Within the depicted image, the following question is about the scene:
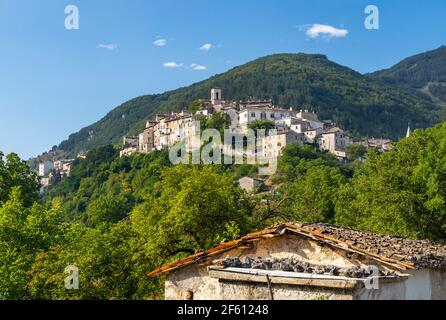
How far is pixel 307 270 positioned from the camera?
31.0 feet

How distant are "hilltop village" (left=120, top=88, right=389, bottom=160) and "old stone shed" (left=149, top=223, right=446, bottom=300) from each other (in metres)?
111

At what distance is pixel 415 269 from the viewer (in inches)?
434

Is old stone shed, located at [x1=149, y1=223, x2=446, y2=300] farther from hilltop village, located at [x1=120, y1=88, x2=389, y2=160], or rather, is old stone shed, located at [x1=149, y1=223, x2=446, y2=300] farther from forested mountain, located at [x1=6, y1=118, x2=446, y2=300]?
hilltop village, located at [x1=120, y1=88, x2=389, y2=160]

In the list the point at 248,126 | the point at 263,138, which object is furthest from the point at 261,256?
the point at 248,126

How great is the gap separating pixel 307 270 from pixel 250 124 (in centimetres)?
12471

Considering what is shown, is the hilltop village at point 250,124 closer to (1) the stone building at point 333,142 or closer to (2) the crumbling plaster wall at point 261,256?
(1) the stone building at point 333,142

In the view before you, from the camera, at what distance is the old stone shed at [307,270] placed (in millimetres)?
8750

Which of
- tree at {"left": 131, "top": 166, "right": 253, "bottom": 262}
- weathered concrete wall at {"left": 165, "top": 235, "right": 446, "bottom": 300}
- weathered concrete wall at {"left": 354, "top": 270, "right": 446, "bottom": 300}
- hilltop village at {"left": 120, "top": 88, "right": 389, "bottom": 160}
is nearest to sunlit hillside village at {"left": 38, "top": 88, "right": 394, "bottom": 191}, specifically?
hilltop village at {"left": 120, "top": 88, "right": 389, "bottom": 160}

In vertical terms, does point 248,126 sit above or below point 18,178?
above

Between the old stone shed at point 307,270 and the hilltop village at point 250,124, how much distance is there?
110531mm

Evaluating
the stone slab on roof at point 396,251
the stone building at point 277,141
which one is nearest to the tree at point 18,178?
the stone slab on roof at point 396,251

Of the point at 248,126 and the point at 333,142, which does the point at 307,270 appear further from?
the point at 333,142

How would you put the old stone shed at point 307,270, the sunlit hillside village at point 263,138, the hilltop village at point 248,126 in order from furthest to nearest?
the hilltop village at point 248,126
the sunlit hillside village at point 263,138
the old stone shed at point 307,270
